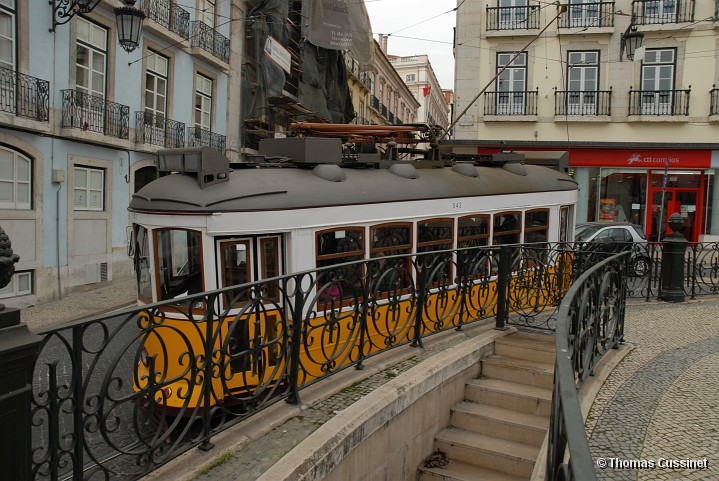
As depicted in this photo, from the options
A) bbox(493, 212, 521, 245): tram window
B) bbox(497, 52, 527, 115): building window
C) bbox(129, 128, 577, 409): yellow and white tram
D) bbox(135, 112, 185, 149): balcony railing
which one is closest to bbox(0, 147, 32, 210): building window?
bbox(135, 112, 185, 149): balcony railing

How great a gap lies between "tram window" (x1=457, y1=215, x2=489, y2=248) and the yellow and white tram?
0.03m

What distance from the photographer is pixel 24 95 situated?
473 inches

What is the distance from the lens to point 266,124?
23.6 metres

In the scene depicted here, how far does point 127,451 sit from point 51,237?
1128 cm

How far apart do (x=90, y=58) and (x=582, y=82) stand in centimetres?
1768

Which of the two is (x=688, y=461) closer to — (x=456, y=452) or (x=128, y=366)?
(x=456, y=452)

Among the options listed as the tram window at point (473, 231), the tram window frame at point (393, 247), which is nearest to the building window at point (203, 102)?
the tram window at point (473, 231)

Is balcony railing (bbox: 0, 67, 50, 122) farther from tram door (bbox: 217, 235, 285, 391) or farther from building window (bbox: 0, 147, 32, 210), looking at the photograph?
tram door (bbox: 217, 235, 285, 391)

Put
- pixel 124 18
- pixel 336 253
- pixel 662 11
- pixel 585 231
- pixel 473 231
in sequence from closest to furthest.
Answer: pixel 336 253 < pixel 473 231 < pixel 124 18 < pixel 585 231 < pixel 662 11

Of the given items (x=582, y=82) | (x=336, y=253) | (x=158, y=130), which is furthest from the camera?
(x=582, y=82)

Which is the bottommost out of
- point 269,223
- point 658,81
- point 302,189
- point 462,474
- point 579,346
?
point 462,474

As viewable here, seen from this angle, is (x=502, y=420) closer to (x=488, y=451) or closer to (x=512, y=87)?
(x=488, y=451)

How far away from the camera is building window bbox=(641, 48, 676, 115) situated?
21953 millimetres

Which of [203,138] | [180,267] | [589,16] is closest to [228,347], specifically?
[180,267]
